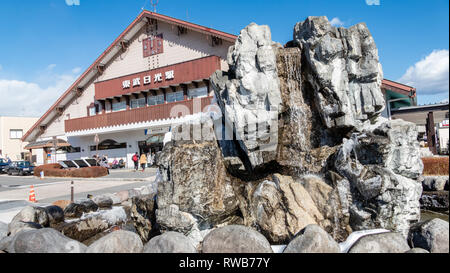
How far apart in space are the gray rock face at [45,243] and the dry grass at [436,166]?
12.3 meters

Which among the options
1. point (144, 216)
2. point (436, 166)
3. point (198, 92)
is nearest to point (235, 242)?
point (144, 216)

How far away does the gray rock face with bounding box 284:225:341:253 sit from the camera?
187 inches

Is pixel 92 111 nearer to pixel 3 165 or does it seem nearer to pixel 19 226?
pixel 3 165

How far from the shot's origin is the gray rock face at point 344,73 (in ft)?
25.4

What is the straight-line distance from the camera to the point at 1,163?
36.2m

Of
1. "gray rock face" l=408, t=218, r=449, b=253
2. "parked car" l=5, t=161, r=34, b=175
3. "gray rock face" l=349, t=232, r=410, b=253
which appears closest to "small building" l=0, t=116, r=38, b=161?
"parked car" l=5, t=161, r=34, b=175

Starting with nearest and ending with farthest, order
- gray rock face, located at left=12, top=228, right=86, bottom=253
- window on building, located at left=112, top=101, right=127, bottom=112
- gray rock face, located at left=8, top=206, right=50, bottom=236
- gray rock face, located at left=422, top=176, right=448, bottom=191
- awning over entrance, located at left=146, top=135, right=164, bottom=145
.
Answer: gray rock face, located at left=12, top=228, right=86, bottom=253 → gray rock face, located at left=8, top=206, right=50, bottom=236 → gray rock face, located at left=422, top=176, right=448, bottom=191 → awning over entrance, located at left=146, top=135, right=164, bottom=145 → window on building, located at left=112, top=101, right=127, bottom=112

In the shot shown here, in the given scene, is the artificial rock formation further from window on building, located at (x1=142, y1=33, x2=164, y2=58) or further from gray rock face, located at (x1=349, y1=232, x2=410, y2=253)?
window on building, located at (x1=142, y1=33, x2=164, y2=58)

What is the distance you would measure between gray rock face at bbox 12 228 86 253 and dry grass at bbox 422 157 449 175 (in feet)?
40.3

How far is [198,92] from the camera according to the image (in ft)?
84.5

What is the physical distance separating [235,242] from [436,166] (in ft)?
34.3
